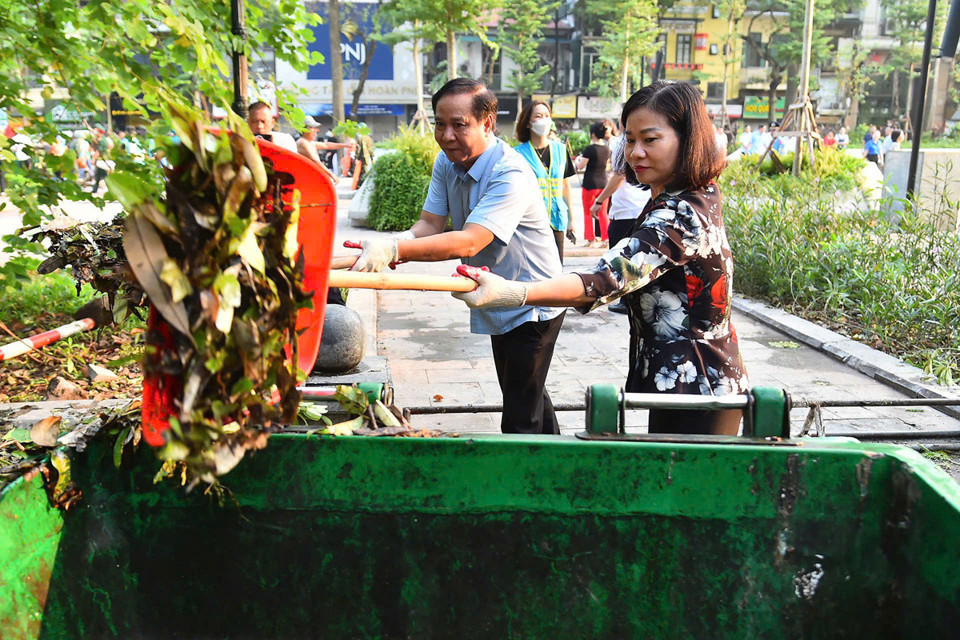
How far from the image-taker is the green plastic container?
1.77m

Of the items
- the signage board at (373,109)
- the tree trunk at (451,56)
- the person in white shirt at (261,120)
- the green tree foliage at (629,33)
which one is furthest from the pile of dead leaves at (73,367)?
Result: the signage board at (373,109)

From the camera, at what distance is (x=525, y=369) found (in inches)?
128

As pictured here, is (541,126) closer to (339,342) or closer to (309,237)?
(339,342)

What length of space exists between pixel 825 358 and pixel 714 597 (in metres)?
4.64

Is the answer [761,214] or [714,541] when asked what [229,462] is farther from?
[761,214]

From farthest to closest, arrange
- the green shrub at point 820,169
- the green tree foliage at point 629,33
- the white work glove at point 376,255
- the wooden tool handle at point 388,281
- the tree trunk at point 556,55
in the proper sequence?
the tree trunk at point 556,55 → the green tree foliage at point 629,33 → the green shrub at point 820,169 → the white work glove at point 376,255 → the wooden tool handle at point 388,281

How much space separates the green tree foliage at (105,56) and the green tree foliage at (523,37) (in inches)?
1181

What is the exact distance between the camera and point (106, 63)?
4125mm

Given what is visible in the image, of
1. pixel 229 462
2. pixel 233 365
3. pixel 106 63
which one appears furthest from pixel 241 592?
pixel 106 63

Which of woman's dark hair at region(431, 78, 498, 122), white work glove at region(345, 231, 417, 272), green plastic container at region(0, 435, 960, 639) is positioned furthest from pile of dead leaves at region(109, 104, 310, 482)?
woman's dark hair at region(431, 78, 498, 122)

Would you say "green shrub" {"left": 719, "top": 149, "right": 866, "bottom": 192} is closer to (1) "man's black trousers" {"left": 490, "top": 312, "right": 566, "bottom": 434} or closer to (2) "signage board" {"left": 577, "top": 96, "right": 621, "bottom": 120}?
(1) "man's black trousers" {"left": 490, "top": 312, "right": 566, "bottom": 434}

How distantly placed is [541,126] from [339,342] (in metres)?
2.84

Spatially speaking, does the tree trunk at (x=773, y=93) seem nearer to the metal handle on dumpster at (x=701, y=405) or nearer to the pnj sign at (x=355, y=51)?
the pnj sign at (x=355, y=51)

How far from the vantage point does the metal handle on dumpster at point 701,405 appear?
1.79 meters
